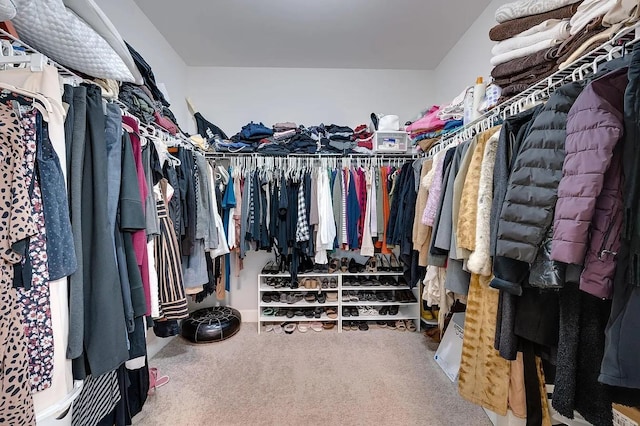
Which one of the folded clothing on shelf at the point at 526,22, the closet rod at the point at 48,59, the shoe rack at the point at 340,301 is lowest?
the shoe rack at the point at 340,301

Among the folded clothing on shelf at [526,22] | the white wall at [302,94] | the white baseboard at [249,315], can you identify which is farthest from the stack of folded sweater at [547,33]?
the white baseboard at [249,315]

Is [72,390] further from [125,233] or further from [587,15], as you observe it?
[587,15]

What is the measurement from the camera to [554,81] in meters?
1.15

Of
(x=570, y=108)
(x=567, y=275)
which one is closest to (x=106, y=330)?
(x=567, y=275)

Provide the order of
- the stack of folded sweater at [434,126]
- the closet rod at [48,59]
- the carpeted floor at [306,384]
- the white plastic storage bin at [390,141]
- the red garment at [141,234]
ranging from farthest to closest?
the white plastic storage bin at [390,141]
the stack of folded sweater at [434,126]
the carpeted floor at [306,384]
the red garment at [141,234]
the closet rod at [48,59]

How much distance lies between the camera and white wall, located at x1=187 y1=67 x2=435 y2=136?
289cm

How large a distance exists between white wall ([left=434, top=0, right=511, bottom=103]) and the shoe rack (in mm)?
1869

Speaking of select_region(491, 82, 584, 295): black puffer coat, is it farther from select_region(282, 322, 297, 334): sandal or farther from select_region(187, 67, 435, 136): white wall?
select_region(187, 67, 435, 136): white wall

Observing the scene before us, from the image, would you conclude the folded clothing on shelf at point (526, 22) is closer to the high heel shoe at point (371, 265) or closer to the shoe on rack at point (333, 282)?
the high heel shoe at point (371, 265)

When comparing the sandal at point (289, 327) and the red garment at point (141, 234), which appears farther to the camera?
the sandal at point (289, 327)

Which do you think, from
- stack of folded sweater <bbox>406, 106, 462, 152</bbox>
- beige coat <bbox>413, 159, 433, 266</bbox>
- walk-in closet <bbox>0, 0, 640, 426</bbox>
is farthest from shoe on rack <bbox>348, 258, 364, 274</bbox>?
stack of folded sweater <bbox>406, 106, 462, 152</bbox>

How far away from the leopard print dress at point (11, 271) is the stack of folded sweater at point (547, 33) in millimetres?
1763

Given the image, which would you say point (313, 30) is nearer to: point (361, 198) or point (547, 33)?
point (361, 198)

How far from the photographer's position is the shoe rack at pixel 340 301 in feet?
8.64
